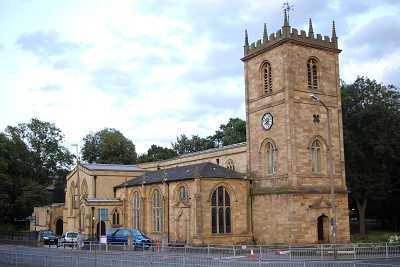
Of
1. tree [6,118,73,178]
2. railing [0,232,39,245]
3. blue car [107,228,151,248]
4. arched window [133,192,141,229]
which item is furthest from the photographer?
tree [6,118,73,178]

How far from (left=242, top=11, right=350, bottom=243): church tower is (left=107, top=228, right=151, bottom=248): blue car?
382 inches

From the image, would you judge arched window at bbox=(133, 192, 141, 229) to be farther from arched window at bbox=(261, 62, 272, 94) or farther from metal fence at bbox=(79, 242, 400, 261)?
arched window at bbox=(261, 62, 272, 94)

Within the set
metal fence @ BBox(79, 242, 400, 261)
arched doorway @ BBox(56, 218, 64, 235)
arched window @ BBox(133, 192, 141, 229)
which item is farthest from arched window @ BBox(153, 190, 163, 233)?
arched doorway @ BBox(56, 218, 64, 235)

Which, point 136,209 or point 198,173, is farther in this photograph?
point 136,209

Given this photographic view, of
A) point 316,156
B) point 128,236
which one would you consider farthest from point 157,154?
point 316,156

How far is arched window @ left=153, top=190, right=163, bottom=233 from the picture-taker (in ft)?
171

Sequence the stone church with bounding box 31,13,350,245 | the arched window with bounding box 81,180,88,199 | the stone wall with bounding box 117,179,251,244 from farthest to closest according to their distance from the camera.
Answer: the arched window with bounding box 81,180,88,199, the stone wall with bounding box 117,179,251,244, the stone church with bounding box 31,13,350,245

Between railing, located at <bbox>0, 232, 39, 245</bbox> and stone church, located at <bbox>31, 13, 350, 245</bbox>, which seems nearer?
stone church, located at <bbox>31, 13, 350, 245</bbox>

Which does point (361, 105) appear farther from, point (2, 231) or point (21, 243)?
point (2, 231)

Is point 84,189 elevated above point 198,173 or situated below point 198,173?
below

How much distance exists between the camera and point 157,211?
5259cm

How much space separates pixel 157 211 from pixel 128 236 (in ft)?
21.9

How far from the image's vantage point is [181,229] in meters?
47.9

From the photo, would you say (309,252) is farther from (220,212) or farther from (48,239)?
(48,239)
